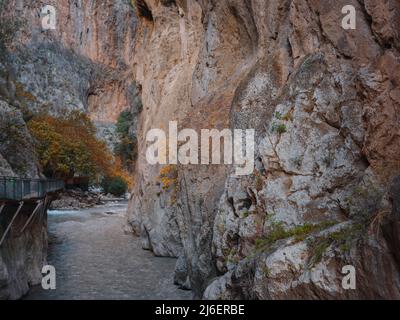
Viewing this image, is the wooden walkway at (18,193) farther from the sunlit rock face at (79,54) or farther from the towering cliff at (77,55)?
the sunlit rock face at (79,54)

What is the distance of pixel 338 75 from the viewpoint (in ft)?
32.1

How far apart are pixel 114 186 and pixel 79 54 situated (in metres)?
36.5

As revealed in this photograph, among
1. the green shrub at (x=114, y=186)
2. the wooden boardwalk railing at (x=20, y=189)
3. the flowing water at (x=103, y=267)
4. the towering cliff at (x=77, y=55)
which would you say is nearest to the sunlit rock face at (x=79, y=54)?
the towering cliff at (x=77, y=55)

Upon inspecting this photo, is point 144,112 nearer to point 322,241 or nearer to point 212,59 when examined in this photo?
point 212,59

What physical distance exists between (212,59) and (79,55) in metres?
77.0

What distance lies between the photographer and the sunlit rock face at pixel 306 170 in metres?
7.16

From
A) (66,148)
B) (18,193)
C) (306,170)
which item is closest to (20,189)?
(18,193)

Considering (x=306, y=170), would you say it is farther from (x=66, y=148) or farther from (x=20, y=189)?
(x=66, y=148)

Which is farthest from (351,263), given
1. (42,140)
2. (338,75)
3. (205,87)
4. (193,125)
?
(42,140)

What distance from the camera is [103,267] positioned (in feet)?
67.5

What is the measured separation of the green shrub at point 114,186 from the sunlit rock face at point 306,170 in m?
51.1

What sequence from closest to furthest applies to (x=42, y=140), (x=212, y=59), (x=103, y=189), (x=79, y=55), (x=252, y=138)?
(x=252, y=138) < (x=212, y=59) < (x=42, y=140) < (x=103, y=189) < (x=79, y=55)

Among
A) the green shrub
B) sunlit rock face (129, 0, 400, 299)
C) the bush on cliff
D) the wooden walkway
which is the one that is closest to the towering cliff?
the bush on cliff

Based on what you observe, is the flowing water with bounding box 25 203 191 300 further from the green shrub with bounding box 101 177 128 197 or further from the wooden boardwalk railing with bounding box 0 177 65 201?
the green shrub with bounding box 101 177 128 197
